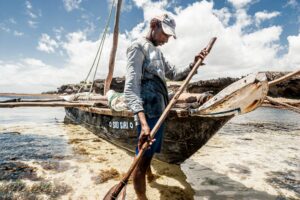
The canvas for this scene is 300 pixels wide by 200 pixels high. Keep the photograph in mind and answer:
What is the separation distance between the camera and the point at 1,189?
3.95 m

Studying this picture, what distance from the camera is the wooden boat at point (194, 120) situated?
2736 mm

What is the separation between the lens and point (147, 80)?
306 cm

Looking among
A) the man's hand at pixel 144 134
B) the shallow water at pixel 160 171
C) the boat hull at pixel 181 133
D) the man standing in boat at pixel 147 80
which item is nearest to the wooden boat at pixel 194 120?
the boat hull at pixel 181 133

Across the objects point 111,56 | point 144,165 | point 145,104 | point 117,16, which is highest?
point 117,16

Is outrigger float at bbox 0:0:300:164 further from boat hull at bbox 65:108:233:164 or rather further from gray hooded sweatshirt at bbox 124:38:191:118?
gray hooded sweatshirt at bbox 124:38:191:118

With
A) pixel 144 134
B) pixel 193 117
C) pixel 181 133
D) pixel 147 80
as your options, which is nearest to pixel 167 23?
pixel 147 80

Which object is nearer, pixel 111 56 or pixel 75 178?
pixel 75 178

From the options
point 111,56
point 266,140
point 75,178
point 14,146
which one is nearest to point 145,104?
point 75,178

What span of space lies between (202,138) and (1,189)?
351cm

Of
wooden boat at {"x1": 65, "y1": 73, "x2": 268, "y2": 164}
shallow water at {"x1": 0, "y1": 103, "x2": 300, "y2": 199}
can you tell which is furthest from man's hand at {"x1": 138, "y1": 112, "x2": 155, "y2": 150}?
shallow water at {"x1": 0, "y1": 103, "x2": 300, "y2": 199}

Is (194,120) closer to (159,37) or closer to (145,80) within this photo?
(145,80)

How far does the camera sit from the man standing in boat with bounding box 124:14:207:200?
2852 millimetres

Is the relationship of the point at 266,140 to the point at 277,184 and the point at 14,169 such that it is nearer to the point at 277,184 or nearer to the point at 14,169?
the point at 277,184

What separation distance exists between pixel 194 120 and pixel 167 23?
1820 millimetres
